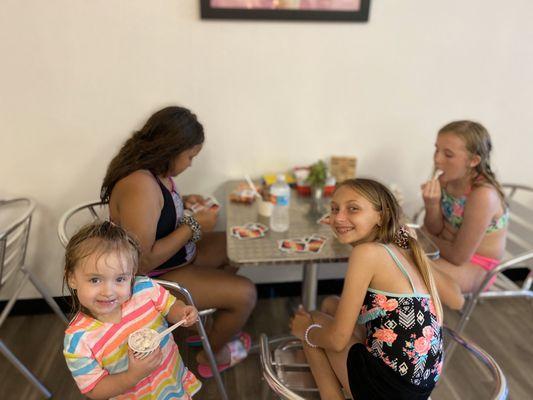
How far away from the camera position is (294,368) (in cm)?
147

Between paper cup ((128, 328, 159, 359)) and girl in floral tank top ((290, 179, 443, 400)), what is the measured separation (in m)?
0.54

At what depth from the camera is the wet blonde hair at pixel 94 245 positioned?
116 cm

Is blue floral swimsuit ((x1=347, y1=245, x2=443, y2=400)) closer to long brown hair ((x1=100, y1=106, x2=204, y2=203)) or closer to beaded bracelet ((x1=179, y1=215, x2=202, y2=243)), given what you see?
beaded bracelet ((x1=179, y1=215, x2=202, y2=243))

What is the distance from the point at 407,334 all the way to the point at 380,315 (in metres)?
0.09

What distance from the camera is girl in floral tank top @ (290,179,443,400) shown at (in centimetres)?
123

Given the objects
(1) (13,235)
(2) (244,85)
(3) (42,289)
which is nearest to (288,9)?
(2) (244,85)

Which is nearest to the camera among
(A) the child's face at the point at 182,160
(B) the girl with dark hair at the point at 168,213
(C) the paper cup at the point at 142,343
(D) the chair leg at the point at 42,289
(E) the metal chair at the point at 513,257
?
(C) the paper cup at the point at 142,343

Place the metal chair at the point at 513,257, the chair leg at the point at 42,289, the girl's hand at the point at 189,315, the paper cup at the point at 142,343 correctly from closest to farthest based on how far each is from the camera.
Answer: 1. the paper cup at the point at 142,343
2. the girl's hand at the point at 189,315
3. the metal chair at the point at 513,257
4. the chair leg at the point at 42,289

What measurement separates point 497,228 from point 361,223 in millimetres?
971

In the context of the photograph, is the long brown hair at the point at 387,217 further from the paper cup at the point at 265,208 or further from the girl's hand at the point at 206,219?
the girl's hand at the point at 206,219

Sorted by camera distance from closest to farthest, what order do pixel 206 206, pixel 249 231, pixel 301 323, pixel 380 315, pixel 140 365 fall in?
pixel 140 365 → pixel 380 315 → pixel 301 323 → pixel 249 231 → pixel 206 206

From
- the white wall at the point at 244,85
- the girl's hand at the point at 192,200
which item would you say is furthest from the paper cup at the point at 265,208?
the white wall at the point at 244,85

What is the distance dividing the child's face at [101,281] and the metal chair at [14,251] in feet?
2.24

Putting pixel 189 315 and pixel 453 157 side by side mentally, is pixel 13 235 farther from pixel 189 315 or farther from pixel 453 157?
pixel 453 157
